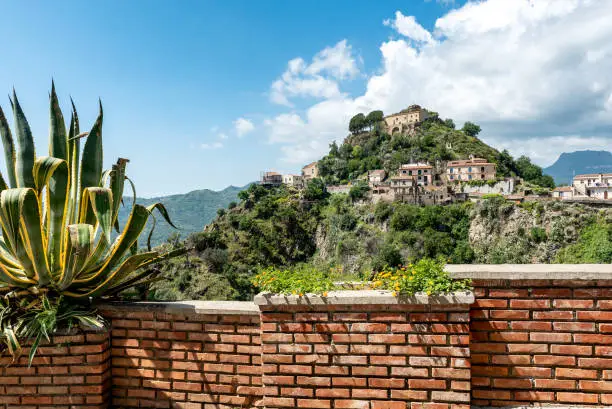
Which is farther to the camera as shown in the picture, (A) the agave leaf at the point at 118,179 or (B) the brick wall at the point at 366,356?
(A) the agave leaf at the point at 118,179

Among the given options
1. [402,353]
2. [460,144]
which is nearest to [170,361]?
[402,353]

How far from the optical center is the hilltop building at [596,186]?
6243cm

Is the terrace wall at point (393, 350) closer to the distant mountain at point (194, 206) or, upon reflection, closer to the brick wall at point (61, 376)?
the brick wall at point (61, 376)

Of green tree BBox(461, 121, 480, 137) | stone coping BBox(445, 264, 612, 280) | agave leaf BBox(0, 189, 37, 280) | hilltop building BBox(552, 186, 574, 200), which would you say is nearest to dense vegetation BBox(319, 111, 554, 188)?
green tree BBox(461, 121, 480, 137)

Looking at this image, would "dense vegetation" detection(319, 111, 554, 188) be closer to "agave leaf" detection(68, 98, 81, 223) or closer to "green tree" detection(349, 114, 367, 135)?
"green tree" detection(349, 114, 367, 135)

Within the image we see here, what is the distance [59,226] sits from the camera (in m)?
3.03

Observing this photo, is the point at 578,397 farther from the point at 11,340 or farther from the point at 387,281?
the point at 11,340

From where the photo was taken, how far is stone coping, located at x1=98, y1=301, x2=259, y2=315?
9.46 ft

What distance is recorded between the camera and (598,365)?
8.45 ft

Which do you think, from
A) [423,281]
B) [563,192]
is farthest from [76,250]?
[563,192]

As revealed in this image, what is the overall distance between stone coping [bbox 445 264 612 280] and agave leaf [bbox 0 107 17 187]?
328cm

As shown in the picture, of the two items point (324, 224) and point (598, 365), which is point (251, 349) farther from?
point (324, 224)

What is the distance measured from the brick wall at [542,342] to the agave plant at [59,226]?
7.99ft

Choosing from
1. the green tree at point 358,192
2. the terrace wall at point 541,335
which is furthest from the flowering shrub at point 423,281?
the green tree at point 358,192
